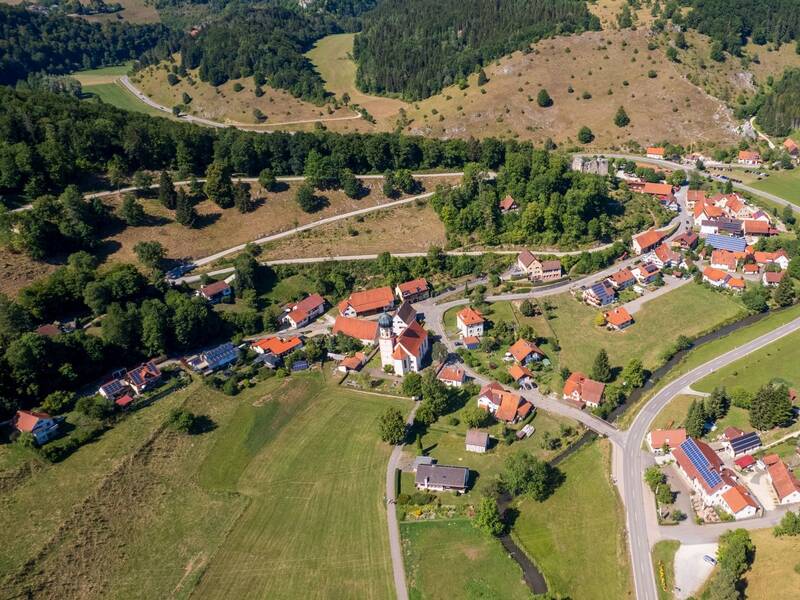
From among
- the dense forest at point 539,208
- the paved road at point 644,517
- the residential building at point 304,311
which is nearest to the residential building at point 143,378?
the residential building at point 304,311

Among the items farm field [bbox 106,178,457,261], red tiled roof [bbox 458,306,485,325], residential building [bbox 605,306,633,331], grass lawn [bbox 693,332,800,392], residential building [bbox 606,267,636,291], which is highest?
farm field [bbox 106,178,457,261]

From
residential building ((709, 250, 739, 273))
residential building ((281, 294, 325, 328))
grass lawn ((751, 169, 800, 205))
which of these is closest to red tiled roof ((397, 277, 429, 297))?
residential building ((281, 294, 325, 328))

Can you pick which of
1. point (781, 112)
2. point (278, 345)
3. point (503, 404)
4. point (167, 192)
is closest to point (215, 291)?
point (278, 345)

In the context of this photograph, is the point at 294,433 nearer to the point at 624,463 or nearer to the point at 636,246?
the point at 624,463

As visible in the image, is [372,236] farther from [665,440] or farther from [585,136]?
[585,136]

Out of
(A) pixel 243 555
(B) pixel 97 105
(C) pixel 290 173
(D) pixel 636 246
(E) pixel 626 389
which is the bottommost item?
(A) pixel 243 555

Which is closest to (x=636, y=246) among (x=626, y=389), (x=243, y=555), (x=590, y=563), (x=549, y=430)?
(x=626, y=389)

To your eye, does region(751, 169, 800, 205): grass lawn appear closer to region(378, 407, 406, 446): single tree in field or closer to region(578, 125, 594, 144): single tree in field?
region(578, 125, 594, 144): single tree in field
